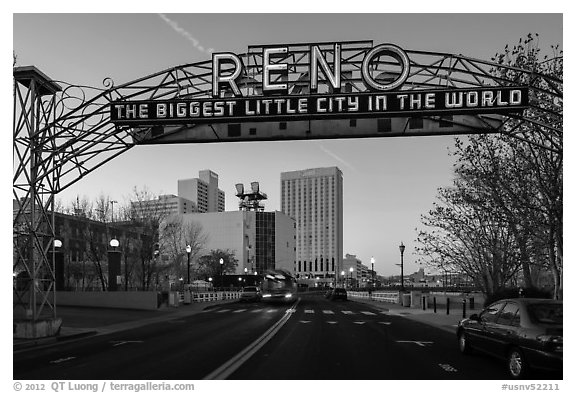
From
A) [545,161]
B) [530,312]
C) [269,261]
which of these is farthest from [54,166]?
[269,261]

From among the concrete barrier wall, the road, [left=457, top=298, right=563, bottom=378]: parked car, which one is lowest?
the concrete barrier wall

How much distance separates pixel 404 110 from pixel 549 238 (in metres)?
9.79

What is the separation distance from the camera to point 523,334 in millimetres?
10297

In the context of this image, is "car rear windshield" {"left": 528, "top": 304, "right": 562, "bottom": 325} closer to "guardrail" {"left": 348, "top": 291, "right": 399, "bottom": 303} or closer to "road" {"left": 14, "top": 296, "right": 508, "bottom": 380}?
"road" {"left": 14, "top": 296, "right": 508, "bottom": 380}

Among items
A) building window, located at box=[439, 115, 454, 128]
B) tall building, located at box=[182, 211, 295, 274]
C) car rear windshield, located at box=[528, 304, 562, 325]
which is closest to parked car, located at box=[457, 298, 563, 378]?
car rear windshield, located at box=[528, 304, 562, 325]

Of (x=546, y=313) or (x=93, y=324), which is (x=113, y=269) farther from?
(x=546, y=313)

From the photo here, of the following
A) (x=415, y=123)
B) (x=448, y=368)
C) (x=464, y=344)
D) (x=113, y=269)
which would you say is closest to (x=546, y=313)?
(x=448, y=368)

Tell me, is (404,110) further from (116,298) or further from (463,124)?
(116,298)

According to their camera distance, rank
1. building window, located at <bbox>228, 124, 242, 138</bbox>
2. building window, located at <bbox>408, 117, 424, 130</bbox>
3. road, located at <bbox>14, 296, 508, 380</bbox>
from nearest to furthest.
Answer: road, located at <bbox>14, 296, 508, 380</bbox> < building window, located at <bbox>408, 117, 424, 130</bbox> < building window, located at <bbox>228, 124, 242, 138</bbox>

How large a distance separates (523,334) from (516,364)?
0.58m

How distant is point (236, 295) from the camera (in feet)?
210

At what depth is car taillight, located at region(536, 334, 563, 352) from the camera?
9477 millimetres

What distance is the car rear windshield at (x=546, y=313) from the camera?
405 inches

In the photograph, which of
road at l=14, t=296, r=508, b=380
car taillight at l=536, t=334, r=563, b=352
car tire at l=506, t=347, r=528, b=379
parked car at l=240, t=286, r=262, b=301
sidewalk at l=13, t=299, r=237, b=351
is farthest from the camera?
parked car at l=240, t=286, r=262, b=301
